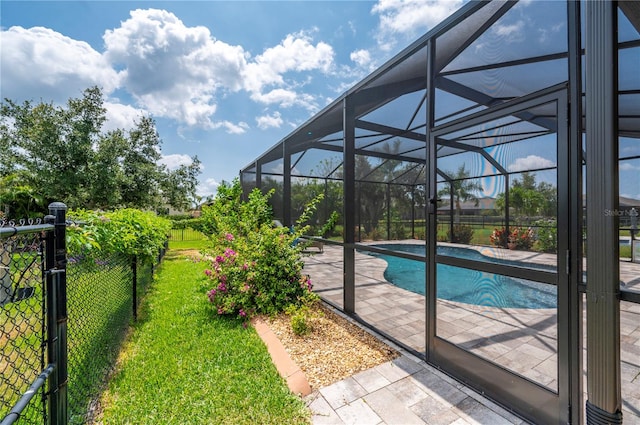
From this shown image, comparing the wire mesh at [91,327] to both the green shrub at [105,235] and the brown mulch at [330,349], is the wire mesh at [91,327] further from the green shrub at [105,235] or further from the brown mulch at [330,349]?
the brown mulch at [330,349]

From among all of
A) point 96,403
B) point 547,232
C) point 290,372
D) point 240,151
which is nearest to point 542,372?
point 547,232

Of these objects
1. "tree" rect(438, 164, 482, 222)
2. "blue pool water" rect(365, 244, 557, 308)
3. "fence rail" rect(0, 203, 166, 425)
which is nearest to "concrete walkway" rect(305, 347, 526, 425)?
"blue pool water" rect(365, 244, 557, 308)

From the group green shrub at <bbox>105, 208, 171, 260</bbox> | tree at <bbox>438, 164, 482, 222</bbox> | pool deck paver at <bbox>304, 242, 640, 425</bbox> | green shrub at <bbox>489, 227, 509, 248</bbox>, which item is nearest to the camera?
pool deck paver at <bbox>304, 242, 640, 425</bbox>

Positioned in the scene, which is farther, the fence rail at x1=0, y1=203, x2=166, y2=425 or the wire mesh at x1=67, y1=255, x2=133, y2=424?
the wire mesh at x1=67, y1=255, x2=133, y2=424

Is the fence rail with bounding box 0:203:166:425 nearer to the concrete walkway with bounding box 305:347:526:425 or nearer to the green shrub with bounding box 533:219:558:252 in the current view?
the concrete walkway with bounding box 305:347:526:425

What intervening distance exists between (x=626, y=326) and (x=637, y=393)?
53 cm

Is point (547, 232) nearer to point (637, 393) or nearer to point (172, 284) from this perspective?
point (637, 393)

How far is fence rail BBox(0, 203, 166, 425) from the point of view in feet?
4.02

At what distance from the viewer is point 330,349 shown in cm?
283

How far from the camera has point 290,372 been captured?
236 cm

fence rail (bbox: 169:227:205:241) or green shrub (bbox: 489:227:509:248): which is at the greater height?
green shrub (bbox: 489:227:509:248)

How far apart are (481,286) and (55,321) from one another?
287 cm

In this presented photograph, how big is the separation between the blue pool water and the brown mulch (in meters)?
0.87

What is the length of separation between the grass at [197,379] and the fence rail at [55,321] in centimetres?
23
